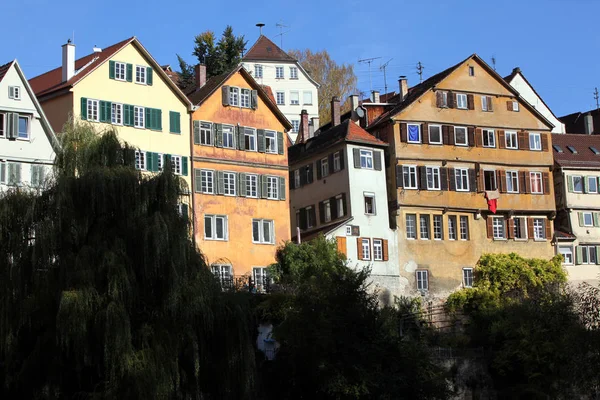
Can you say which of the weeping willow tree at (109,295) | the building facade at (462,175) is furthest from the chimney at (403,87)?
the weeping willow tree at (109,295)

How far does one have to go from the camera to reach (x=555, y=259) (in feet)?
224

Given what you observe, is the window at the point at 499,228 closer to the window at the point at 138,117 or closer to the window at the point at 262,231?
the window at the point at 262,231

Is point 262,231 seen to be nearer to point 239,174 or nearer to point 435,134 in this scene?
point 239,174

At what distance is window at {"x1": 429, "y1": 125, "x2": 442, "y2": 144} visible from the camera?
6794cm

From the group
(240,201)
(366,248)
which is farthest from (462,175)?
(240,201)

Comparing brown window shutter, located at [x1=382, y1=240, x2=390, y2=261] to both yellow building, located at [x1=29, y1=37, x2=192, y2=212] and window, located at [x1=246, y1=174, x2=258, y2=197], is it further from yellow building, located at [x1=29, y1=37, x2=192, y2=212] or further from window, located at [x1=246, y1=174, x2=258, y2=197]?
yellow building, located at [x1=29, y1=37, x2=192, y2=212]

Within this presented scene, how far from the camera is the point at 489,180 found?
6912 cm

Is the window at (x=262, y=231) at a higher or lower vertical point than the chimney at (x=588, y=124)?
lower

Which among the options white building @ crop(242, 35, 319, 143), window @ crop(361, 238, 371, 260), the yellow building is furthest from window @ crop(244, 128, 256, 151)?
white building @ crop(242, 35, 319, 143)

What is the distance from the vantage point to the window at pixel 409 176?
6625 centimetres

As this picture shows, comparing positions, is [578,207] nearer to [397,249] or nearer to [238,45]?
[397,249]

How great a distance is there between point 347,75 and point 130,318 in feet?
239

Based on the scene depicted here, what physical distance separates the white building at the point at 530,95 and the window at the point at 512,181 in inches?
753

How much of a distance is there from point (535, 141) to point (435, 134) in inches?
287
